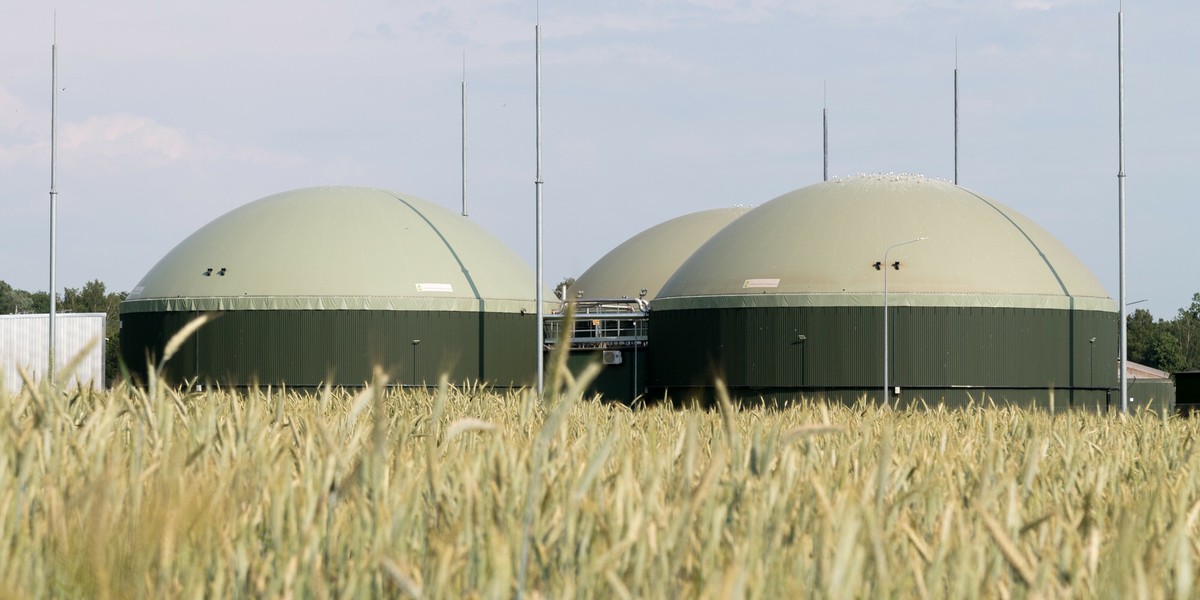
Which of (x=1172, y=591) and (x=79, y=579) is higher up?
(x=79, y=579)

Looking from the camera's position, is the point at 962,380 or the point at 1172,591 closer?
the point at 1172,591

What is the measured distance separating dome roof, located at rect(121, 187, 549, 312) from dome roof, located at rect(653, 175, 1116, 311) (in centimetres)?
661

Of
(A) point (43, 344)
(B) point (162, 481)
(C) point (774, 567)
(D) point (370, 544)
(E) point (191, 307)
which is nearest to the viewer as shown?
(B) point (162, 481)

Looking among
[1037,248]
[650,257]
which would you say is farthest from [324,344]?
[650,257]

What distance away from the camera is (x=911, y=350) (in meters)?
41.6

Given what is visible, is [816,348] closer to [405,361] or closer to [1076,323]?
[1076,323]

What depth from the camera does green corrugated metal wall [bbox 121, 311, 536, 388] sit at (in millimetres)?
43312

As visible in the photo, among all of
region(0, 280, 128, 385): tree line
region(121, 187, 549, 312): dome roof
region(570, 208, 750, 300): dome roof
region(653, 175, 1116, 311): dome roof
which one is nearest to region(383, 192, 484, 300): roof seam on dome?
region(121, 187, 549, 312): dome roof

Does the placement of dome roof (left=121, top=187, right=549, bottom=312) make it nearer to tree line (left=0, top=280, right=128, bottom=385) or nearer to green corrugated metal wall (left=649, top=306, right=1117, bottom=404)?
green corrugated metal wall (left=649, top=306, right=1117, bottom=404)

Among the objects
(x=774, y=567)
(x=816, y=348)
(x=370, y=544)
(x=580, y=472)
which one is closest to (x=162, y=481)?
(x=370, y=544)

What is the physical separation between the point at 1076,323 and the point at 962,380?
188 inches

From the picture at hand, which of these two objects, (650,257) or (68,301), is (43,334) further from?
(68,301)

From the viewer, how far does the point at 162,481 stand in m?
→ 3.43

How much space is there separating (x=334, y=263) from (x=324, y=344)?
2727mm
